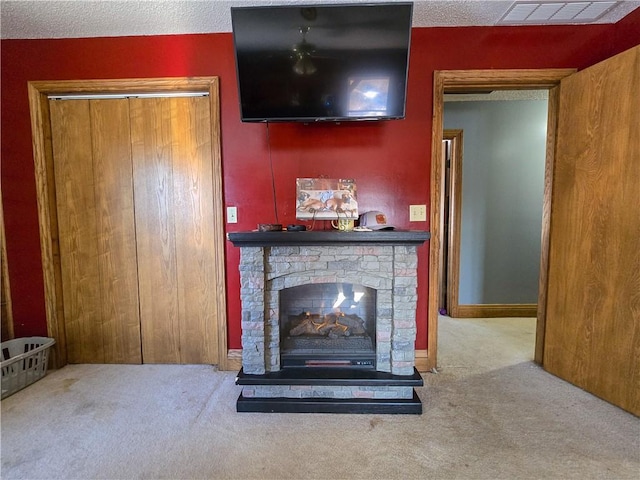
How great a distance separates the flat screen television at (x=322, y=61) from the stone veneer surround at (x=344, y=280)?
0.86 m

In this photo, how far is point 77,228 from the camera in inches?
88.8

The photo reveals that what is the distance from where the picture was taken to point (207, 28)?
2.02 metres

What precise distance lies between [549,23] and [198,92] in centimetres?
252

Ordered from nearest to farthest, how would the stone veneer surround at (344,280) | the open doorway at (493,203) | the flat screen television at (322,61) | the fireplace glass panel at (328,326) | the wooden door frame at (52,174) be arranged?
the flat screen television at (322,61), the stone veneer surround at (344,280), the fireplace glass panel at (328,326), the wooden door frame at (52,174), the open doorway at (493,203)

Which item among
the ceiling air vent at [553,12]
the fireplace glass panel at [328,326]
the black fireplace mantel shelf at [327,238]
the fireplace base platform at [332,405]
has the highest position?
the ceiling air vent at [553,12]

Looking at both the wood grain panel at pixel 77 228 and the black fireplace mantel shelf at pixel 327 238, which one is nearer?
the black fireplace mantel shelf at pixel 327 238

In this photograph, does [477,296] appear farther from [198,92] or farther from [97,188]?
[97,188]

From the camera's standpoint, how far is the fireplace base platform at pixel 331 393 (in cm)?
172

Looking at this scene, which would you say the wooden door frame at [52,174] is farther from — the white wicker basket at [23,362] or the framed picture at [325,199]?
the framed picture at [325,199]

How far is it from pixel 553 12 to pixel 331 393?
9.18 ft

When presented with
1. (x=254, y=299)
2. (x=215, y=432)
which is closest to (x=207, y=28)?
(x=254, y=299)

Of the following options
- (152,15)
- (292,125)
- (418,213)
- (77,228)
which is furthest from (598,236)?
(77,228)

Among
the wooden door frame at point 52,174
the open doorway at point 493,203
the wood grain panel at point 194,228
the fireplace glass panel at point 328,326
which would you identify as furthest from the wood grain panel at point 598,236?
the wood grain panel at point 194,228

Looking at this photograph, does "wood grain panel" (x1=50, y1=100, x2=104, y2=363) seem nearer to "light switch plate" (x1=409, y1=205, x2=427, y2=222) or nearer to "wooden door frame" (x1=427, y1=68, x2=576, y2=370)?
"light switch plate" (x1=409, y1=205, x2=427, y2=222)
